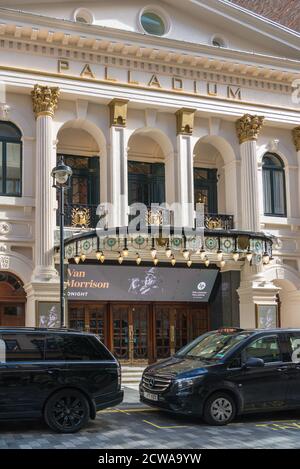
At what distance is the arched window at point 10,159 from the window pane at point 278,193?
29.9 feet

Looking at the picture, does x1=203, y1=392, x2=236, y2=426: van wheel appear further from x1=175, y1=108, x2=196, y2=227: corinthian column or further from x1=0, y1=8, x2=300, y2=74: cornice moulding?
x1=0, y1=8, x2=300, y2=74: cornice moulding

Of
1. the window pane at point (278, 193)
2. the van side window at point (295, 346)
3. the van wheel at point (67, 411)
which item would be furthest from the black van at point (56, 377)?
the window pane at point (278, 193)

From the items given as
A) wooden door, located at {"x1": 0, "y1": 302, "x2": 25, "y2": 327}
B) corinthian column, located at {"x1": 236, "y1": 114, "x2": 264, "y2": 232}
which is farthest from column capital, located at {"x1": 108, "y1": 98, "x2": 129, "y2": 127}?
wooden door, located at {"x1": 0, "y1": 302, "x2": 25, "y2": 327}

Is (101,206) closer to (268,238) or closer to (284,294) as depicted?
(268,238)

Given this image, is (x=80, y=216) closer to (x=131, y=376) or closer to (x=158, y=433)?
(x=131, y=376)

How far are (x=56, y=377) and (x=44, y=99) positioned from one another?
11.4 m

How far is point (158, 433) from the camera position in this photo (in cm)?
1159

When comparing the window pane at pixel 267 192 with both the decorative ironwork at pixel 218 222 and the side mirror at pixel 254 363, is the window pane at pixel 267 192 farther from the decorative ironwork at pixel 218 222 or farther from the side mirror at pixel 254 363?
the side mirror at pixel 254 363

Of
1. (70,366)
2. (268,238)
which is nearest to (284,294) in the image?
(268,238)

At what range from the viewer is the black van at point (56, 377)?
37.4 ft

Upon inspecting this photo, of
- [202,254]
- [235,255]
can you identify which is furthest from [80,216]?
[235,255]

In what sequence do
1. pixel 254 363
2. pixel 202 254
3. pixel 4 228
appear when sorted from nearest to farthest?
pixel 254 363
pixel 4 228
pixel 202 254

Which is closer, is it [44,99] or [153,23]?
[44,99]

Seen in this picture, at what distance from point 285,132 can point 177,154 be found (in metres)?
4.74
